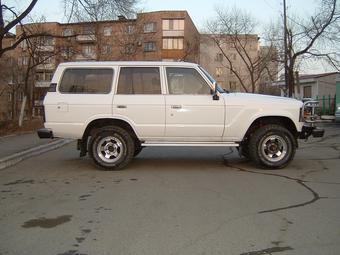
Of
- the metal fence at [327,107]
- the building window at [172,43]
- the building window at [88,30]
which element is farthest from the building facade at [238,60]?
the building window at [88,30]

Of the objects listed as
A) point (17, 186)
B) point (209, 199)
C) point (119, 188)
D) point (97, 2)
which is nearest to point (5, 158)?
point (17, 186)

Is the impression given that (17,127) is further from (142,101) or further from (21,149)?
(142,101)

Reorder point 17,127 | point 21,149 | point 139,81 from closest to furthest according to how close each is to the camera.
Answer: point 139,81, point 21,149, point 17,127

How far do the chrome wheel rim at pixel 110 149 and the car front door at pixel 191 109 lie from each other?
3.38 ft

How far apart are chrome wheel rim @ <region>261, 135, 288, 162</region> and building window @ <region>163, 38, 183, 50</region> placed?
233 feet

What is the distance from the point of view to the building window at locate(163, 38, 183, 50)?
8075cm

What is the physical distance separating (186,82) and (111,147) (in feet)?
6.66

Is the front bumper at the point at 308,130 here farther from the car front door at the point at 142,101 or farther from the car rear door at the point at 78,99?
the car rear door at the point at 78,99

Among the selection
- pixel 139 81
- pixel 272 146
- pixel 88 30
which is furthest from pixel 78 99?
pixel 88 30

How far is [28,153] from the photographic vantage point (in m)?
13.4

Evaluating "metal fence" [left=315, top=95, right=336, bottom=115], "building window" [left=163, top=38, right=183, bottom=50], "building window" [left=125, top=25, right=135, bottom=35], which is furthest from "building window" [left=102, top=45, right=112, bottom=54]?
"building window" [left=163, top=38, right=183, bottom=50]

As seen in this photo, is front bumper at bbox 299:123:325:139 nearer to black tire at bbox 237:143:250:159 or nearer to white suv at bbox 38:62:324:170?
white suv at bbox 38:62:324:170

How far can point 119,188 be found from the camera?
8617 millimetres

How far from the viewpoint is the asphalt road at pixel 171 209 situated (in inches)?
216
